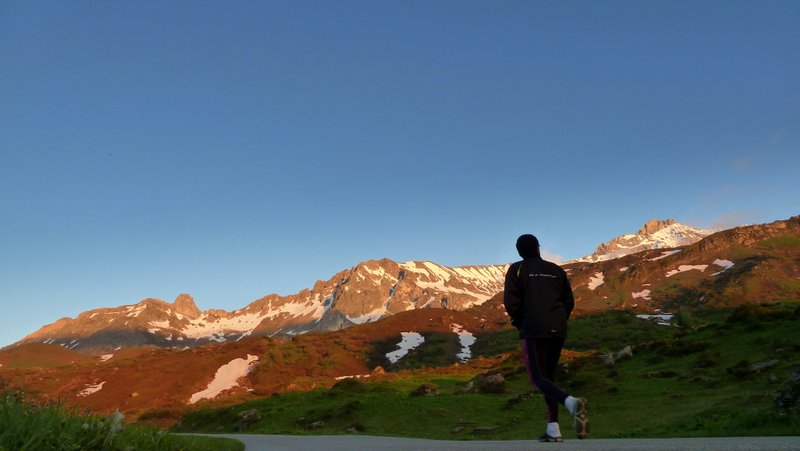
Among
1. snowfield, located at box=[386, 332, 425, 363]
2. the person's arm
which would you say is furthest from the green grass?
snowfield, located at box=[386, 332, 425, 363]

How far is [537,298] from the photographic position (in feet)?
31.9

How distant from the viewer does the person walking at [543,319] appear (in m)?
9.57

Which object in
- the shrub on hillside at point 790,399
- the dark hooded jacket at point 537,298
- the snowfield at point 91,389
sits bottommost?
the snowfield at point 91,389

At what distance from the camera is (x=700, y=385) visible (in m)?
33.1

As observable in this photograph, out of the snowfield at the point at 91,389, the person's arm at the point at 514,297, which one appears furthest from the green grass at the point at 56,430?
the snowfield at the point at 91,389

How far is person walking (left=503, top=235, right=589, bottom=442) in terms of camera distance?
9573 millimetres

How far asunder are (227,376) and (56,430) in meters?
118

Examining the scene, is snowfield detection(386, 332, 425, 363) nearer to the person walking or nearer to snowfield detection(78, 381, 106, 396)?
snowfield detection(78, 381, 106, 396)

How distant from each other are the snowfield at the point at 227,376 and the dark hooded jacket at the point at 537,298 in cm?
10340

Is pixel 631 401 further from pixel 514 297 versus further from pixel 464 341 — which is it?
pixel 464 341

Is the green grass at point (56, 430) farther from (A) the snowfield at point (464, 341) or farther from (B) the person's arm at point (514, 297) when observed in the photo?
(A) the snowfield at point (464, 341)

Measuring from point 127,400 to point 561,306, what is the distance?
111m

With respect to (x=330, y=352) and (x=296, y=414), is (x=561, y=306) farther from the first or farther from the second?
(x=330, y=352)

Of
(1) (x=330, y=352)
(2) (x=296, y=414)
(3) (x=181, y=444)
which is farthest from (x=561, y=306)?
(1) (x=330, y=352)
